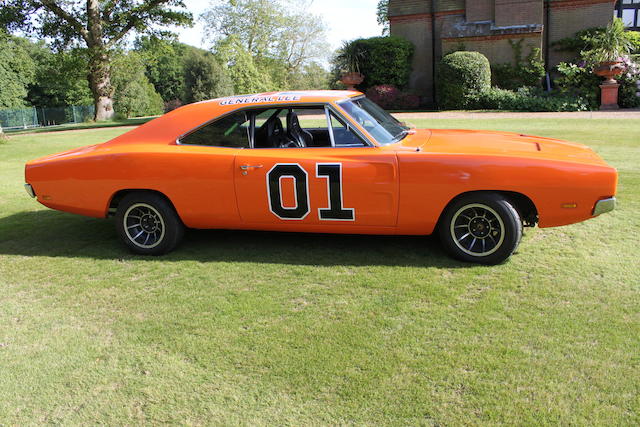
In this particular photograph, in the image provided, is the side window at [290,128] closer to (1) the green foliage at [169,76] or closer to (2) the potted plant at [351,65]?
(2) the potted plant at [351,65]

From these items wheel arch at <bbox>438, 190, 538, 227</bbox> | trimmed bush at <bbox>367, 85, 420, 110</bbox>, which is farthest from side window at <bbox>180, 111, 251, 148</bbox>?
trimmed bush at <bbox>367, 85, 420, 110</bbox>

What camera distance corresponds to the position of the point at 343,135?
4777mm

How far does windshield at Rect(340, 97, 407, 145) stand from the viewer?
4828mm

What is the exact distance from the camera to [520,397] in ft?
9.20

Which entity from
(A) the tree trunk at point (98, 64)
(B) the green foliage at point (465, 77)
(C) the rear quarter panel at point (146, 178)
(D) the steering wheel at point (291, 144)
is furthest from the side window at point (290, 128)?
(A) the tree trunk at point (98, 64)

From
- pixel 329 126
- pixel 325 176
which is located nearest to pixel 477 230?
pixel 325 176

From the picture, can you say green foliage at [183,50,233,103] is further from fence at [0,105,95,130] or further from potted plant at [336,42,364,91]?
potted plant at [336,42,364,91]

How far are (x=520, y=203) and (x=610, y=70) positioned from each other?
1676 centimetres

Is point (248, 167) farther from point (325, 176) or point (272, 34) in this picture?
point (272, 34)

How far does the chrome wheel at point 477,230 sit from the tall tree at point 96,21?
93.3ft

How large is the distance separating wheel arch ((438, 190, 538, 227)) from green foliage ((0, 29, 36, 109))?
58.2 meters

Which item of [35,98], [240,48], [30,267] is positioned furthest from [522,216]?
[35,98]

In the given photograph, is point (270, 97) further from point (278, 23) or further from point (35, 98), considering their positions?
point (35, 98)

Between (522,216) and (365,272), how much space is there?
1.47 meters
